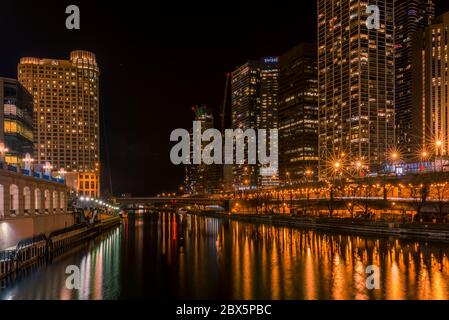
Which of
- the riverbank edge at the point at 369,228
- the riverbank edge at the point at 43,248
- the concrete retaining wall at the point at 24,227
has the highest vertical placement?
the concrete retaining wall at the point at 24,227

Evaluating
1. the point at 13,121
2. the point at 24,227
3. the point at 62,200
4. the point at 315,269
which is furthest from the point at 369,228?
the point at 13,121

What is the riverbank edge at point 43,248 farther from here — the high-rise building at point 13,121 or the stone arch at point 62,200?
the high-rise building at point 13,121

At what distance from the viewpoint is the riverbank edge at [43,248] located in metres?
46.0

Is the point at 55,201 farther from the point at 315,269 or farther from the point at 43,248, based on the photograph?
the point at 315,269

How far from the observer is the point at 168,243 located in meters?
85.1

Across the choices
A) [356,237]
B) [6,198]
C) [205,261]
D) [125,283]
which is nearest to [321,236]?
[356,237]

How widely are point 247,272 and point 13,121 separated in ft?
262

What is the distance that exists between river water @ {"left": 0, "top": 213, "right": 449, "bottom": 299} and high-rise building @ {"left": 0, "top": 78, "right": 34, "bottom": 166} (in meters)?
44.3

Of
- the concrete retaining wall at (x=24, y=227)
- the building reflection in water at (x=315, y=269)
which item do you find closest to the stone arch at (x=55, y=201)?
the concrete retaining wall at (x=24, y=227)

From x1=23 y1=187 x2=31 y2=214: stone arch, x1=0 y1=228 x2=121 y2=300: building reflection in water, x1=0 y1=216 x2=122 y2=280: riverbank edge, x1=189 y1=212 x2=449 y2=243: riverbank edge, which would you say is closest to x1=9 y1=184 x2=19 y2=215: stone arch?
x1=23 y1=187 x2=31 y2=214: stone arch

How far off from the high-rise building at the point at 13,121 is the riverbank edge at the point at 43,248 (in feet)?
105

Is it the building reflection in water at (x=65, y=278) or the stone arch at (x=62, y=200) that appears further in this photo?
the stone arch at (x=62, y=200)
